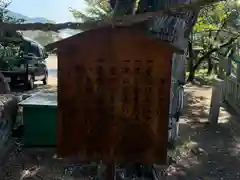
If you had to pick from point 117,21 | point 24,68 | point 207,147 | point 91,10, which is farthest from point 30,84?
point 117,21

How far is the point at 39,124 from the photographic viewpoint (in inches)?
216

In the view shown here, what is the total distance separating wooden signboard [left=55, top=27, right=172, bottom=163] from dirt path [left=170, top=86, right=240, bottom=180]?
253 centimetres

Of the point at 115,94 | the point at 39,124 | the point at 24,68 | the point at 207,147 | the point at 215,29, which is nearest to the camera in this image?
the point at 115,94

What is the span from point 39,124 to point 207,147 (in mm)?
3086

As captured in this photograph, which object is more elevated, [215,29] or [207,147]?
[215,29]

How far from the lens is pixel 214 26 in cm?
1322

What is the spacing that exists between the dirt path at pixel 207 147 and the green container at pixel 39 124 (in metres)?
2.10

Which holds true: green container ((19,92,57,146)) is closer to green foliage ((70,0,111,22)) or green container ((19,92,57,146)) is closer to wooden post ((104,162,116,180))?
wooden post ((104,162,116,180))

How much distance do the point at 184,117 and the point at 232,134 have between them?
165cm

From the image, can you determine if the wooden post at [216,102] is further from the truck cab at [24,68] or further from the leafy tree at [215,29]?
the truck cab at [24,68]

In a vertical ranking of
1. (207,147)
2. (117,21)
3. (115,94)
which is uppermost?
(117,21)

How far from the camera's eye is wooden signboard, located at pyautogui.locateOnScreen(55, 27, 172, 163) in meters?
2.37

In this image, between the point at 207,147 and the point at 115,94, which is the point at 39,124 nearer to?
the point at 207,147

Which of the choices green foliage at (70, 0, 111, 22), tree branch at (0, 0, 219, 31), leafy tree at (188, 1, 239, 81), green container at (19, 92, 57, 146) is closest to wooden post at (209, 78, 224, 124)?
green container at (19, 92, 57, 146)
